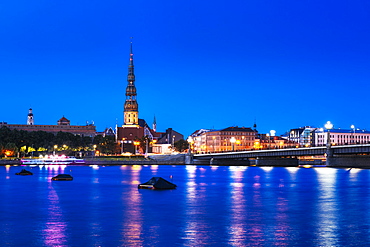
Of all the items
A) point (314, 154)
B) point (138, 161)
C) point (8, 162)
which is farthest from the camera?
point (138, 161)

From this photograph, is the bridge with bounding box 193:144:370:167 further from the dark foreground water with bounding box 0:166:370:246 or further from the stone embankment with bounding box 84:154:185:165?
the dark foreground water with bounding box 0:166:370:246

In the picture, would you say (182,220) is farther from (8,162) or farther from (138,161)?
(138,161)

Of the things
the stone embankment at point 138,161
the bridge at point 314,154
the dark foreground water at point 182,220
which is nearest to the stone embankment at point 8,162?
the stone embankment at point 138,161

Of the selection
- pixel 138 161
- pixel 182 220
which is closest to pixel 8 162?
pixel 138 161

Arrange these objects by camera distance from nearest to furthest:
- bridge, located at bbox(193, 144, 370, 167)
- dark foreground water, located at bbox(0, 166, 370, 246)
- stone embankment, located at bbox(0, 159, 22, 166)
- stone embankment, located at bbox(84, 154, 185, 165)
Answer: dark foreground water, located at bbox(0, 166, 370, 246) → bridge, located at bbox(193, 144, 370, 167) → stone embankment, located at bbox(0, 159, 22, 166) → stone embankment, located at bbox(84, 154, 185, 165)

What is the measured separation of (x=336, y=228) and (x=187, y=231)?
331 inches

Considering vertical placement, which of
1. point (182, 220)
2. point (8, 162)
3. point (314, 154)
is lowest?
point (182, 220)

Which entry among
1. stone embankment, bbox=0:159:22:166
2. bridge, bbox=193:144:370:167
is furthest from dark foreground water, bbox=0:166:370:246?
stone embankment, bbox=0:159:22:166

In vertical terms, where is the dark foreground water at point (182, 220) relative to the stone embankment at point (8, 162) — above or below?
below

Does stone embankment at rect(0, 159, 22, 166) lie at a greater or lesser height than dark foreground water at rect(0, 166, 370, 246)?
greater

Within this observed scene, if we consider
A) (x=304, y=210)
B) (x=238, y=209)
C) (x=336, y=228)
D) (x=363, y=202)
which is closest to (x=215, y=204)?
(x=238, y=209)

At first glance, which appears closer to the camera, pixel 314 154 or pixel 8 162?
pixel 314 154

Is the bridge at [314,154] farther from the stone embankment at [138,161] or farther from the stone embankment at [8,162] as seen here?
the stone embankment at [8,162]

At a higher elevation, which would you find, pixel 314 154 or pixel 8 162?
pixel 314 154
